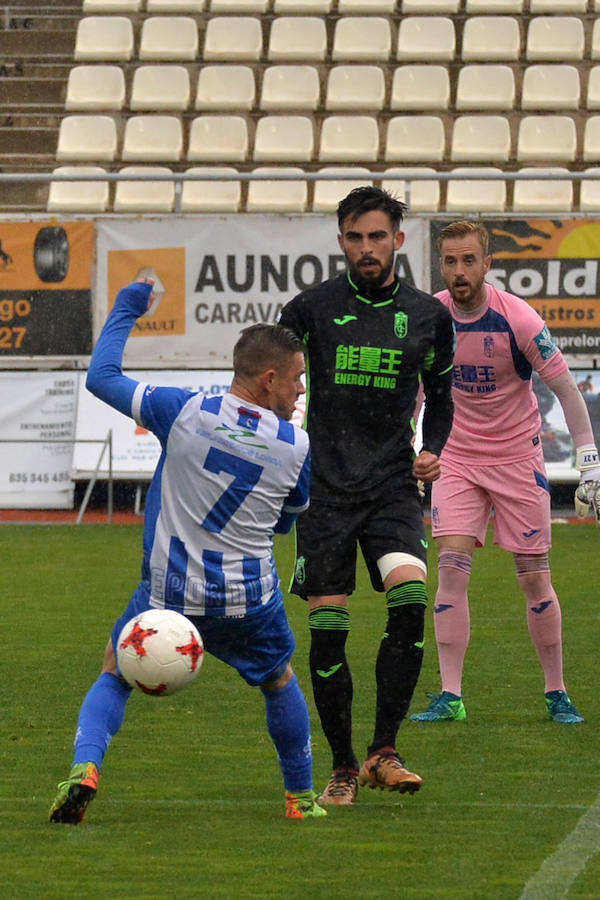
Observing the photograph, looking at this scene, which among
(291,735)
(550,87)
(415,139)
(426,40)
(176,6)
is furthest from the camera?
(176,6)

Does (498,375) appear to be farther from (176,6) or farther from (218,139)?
(176,6)

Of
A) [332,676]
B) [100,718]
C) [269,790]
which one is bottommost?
[269,790]

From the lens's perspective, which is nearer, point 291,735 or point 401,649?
point 291,735

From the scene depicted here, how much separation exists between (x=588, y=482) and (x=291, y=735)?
229 centimetres

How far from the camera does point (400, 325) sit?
558 cm

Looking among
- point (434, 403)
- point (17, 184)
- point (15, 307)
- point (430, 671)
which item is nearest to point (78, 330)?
point (15, 307)

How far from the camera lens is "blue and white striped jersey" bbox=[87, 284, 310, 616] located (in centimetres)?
473

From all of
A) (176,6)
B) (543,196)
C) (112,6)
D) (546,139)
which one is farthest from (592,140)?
(112,6)

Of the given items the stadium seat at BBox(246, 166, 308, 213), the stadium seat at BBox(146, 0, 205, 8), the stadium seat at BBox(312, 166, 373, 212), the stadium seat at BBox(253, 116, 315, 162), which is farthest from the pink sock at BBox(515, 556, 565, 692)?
the stadium seat at BBox(146, 0, 205, 8)

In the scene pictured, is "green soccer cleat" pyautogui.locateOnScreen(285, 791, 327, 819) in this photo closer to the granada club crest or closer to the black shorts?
the black shorts

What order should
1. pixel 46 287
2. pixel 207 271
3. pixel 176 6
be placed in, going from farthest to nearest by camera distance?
pixel 176 6 < pixel 46 287 < pixel 207 271

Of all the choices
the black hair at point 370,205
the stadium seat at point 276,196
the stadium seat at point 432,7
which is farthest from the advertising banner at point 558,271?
the black hair at point 370,205

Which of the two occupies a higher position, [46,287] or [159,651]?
[46,287]

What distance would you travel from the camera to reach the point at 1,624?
984 centimetres
